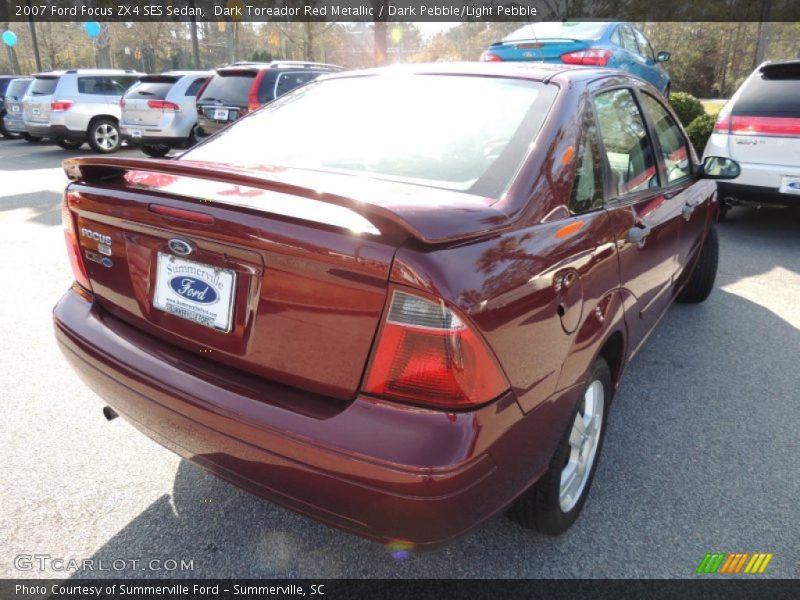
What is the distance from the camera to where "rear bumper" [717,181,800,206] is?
584 centimetres

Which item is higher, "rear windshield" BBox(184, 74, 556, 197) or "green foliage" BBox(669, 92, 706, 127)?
"rear windshield" BBox(184, 74, 556, 197)

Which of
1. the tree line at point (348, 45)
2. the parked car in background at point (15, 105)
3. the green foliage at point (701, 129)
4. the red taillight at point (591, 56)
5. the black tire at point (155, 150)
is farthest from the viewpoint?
the tree line at point (348, 45)

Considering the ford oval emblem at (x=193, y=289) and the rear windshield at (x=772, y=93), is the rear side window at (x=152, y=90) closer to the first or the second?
the rear windshield at (x=772, y=93)

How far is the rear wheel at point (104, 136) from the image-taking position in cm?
1377

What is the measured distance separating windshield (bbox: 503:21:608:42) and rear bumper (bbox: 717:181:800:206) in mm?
3379

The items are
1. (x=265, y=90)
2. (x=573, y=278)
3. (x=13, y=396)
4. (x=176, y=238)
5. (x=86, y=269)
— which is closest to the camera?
(x=176, y=238)

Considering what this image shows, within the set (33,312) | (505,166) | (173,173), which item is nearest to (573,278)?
(505,166)

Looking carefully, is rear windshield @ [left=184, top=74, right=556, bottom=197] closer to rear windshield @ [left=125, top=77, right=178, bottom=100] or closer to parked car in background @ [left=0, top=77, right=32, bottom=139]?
rear windshield @ [left=125, top=77, right=178, bottom=100]

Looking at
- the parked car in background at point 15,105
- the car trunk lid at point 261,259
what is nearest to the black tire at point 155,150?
the parked car in background at point 15,105

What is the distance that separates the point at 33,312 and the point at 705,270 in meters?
4.81

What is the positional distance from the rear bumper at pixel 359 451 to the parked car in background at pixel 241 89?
27.6 feet

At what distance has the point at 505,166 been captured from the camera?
1956 millimetres

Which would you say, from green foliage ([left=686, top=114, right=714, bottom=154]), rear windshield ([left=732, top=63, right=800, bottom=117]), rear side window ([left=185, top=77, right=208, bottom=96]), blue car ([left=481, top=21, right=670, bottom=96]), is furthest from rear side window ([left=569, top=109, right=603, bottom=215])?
rear side window ([left=185, top=77, right=208, bottom=96])

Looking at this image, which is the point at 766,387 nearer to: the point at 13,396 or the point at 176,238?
the point at 176,238
